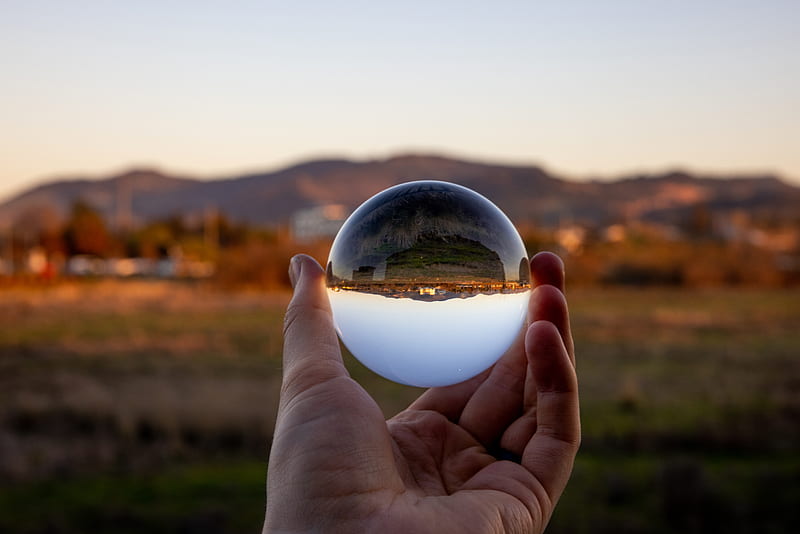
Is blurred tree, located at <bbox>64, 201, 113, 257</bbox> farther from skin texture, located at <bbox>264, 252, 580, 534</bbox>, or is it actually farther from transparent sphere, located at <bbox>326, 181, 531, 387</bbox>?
transparent sphere, located at <bbox>326, 181, 531, 387</bbox>

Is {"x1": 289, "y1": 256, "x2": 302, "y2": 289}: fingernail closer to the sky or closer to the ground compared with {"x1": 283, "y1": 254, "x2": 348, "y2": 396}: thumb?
closer to the sky

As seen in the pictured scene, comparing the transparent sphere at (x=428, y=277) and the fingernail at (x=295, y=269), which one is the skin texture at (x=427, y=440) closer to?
the fingernail at (x=295, y=269)

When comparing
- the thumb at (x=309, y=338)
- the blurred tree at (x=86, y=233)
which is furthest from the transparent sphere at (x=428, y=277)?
the blurred tree at (x=86, y=233)

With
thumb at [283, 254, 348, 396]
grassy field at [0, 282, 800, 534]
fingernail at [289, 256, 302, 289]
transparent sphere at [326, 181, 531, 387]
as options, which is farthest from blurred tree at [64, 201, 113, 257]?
transparent sphere at [326, 181, 531, 387]

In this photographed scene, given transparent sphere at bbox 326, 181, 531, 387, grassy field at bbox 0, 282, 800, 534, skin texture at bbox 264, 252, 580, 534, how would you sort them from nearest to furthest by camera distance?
skin texture at bbox 264, 252, 580, 534, transparent sphere at bbox 326, 181, 531, 387, grassy field at bbox 0, 282, 800, 534

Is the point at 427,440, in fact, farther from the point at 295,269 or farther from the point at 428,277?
the point at 295,269

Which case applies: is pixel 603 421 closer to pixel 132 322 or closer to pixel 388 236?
pixel 388 236

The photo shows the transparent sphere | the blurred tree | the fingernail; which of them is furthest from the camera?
the blurred tree

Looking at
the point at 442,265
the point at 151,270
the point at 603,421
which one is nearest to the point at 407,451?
the point at 442,265
